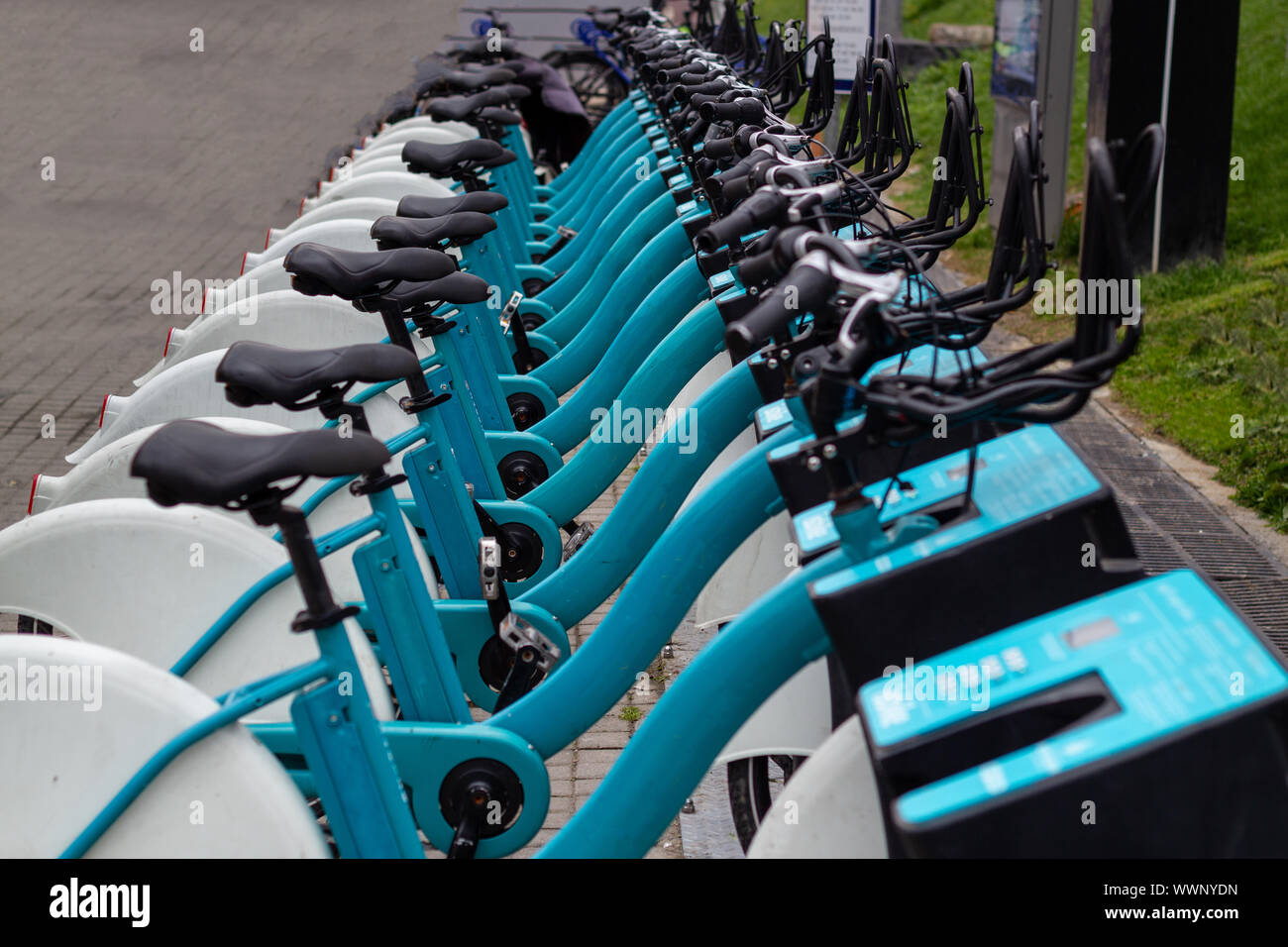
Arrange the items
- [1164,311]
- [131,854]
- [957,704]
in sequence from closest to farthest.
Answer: [957,704]
[131,854]
[1164,311]

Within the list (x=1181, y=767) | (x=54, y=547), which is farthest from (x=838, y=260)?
(x=54, y=547)

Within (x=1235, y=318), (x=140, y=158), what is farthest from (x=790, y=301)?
(x=140, y=158)

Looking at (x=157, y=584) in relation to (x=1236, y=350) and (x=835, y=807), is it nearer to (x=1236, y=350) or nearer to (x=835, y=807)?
(x=835, y=807)

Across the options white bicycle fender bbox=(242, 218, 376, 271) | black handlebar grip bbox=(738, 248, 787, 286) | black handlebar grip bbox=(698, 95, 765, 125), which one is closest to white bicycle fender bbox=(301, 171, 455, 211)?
white bicycle fender bbox=(242, 218, 376, 271)

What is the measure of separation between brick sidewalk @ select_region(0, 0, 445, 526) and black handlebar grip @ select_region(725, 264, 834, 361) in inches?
145

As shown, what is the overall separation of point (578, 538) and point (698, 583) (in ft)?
4.76

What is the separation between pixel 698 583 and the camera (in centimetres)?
248

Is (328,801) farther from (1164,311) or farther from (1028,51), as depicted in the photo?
(1028,51)

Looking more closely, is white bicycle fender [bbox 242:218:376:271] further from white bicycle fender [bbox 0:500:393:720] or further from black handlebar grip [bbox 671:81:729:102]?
white bicycle fender [bbox 0:500:393:720]

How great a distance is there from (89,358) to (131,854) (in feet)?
16.1

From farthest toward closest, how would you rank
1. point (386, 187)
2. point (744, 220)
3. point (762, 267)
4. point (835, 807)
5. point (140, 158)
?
point (140, 158) → point (386, 187) → point (744, 220) → point (762, 267) → point (835, 807)

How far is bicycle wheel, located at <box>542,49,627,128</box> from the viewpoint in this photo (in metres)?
11.4

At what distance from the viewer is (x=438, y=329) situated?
340 cm
